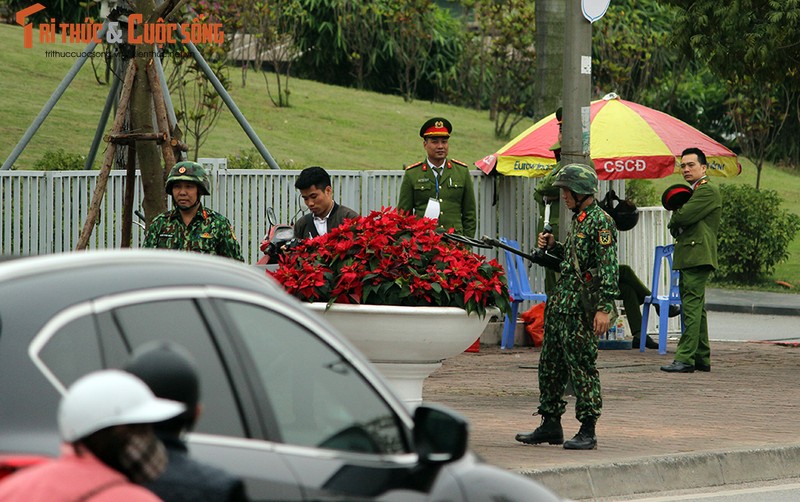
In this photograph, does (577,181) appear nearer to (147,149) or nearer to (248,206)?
(147,149)

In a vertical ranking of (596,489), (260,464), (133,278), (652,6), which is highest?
(652,6)

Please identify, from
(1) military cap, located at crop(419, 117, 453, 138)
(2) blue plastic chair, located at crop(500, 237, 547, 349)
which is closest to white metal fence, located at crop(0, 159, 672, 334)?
(2) blue plastic chair, located at crop(500, 237, 547, 349)

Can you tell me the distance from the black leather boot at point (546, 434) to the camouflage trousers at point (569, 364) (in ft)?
0.26

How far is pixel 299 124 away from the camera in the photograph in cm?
3253

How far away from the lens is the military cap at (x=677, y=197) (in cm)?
1328

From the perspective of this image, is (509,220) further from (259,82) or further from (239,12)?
(259,82)

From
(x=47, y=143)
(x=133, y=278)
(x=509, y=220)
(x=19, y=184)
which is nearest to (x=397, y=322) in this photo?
(x=133, y=278)

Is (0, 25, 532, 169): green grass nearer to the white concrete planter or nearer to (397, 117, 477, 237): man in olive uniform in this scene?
(397, 117, 477, 237): man in olive uniform

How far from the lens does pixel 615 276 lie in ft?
27.8

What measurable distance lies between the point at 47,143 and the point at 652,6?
25.1 metres

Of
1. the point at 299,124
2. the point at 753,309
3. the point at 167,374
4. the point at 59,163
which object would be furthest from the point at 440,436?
the point at 299,124

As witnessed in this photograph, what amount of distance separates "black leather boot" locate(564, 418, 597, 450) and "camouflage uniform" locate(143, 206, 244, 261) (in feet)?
7.69

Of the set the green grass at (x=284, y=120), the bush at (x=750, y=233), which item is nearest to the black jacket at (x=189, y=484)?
the green grass at (x=284, y=120)

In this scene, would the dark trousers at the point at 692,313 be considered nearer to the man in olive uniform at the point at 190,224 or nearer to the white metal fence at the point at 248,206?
the white metal fence at the point at 248,206
